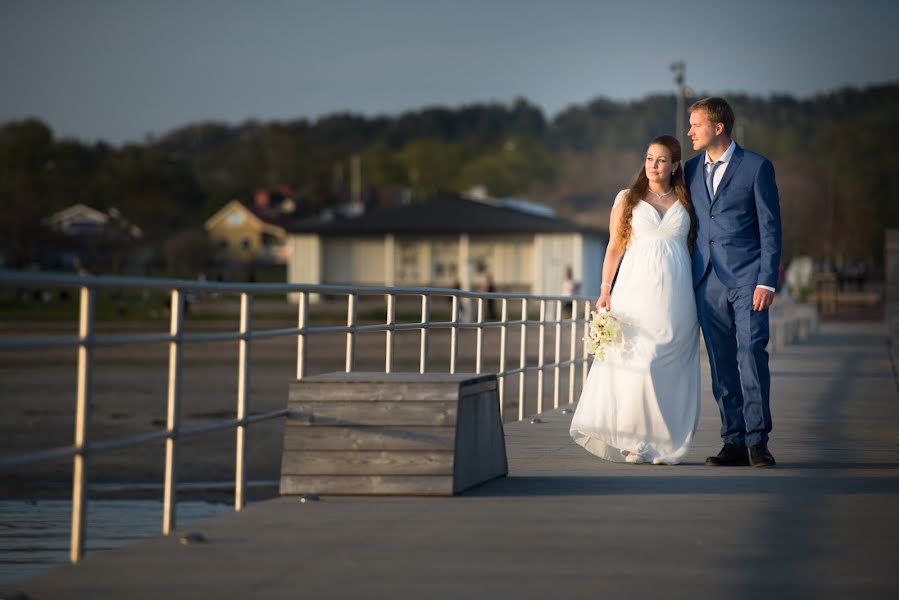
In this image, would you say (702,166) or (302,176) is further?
(302,176)

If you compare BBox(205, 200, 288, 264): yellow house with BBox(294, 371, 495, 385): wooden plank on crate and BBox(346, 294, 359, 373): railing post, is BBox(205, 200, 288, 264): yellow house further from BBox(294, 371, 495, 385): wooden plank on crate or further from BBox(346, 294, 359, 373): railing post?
BBox(294, 371, 495, 385): wooden plank on crate

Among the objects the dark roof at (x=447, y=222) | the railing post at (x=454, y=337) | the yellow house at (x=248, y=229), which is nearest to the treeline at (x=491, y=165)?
the yellow house at (x=248, y=229)

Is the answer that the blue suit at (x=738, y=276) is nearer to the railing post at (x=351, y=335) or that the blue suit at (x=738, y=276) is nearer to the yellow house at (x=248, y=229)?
the railing post at (x=351, y=335)

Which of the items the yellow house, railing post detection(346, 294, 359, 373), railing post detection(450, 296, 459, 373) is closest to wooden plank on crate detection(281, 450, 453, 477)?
railing post detection(346, 294, 359, 373)

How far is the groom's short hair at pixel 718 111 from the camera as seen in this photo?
8.38 metres

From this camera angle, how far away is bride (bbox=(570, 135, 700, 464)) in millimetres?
8516

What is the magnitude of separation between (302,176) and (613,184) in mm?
35800

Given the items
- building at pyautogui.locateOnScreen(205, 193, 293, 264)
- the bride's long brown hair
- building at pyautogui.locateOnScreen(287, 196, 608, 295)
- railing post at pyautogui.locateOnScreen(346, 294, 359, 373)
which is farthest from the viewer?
building at pyautogui.locateOnScreen(205, 193, 293, 264)

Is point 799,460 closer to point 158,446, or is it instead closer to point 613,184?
point 158,446

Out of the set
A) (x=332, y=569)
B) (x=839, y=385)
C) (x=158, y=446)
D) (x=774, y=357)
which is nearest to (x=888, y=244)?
(x=774, y=357)

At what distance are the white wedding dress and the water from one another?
2.51m

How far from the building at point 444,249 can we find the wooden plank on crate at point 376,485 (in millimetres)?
55961

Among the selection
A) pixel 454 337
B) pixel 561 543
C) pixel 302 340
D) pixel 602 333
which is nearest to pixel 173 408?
pixel 302 340

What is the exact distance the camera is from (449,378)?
708 centimetres
